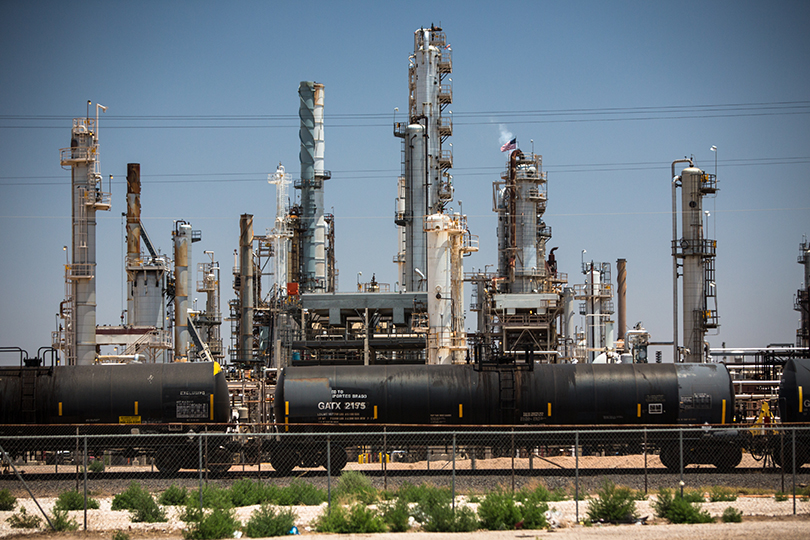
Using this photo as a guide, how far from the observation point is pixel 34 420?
2595 cm

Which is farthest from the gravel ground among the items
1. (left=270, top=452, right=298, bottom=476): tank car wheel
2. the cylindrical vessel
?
the cylindrical vessel

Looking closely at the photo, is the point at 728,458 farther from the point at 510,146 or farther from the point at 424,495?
the point at 510,146

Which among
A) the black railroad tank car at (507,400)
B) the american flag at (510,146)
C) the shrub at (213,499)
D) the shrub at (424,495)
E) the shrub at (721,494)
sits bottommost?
the shrub at (721,494)

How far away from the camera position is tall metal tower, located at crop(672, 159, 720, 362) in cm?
4944

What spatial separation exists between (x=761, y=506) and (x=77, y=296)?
40.2 metres

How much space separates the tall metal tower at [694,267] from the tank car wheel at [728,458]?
24.2 m

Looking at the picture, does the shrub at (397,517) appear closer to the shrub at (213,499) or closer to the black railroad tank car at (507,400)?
the shrub at (213,499)

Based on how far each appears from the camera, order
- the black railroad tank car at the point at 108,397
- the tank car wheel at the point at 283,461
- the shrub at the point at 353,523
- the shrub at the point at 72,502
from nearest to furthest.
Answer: the shrub at the point at 353,523, the shrub at the point at 72,502, the tank car wheel at the point at 283,461, the black railroad tank car at the point at 108,397

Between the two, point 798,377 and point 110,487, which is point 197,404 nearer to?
point 110,487

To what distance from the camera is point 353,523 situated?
1622cm

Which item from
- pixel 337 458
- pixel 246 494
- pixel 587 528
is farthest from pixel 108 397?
pixel 587 528

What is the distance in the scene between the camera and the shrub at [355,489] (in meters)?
18.8

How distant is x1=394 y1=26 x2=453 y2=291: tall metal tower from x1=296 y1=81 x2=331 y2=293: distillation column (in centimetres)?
874

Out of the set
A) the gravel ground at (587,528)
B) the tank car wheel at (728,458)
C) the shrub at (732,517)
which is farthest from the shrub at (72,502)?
the tank car wheel at (728,458)
